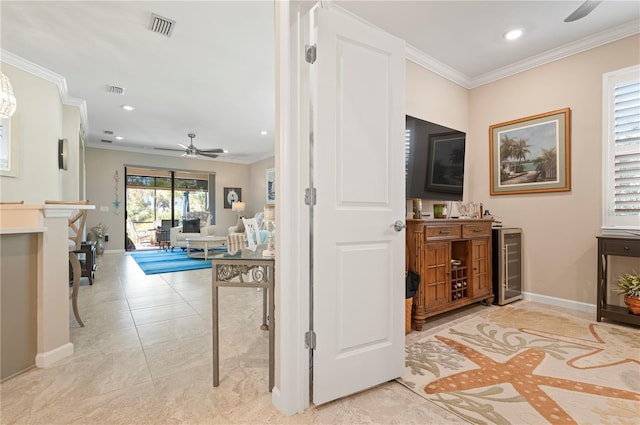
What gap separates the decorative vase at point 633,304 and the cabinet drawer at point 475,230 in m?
1.24

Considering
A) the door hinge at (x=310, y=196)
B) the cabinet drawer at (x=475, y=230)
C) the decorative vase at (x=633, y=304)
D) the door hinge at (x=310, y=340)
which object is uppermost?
the door hinge at (x=310, y=196)

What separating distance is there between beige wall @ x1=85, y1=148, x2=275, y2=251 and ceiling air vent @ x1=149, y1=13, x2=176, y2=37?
6175 mm

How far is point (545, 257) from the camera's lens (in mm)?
3391

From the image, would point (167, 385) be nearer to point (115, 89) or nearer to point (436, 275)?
point (436, 275)

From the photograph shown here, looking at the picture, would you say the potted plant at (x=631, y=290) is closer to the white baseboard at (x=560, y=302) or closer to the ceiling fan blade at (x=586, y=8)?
the white baseboard at (x=560, y=302)

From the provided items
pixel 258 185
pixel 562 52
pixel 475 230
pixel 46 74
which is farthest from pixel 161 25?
pixel 258 185

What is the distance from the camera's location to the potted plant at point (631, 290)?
2.61m

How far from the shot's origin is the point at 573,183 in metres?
3.19

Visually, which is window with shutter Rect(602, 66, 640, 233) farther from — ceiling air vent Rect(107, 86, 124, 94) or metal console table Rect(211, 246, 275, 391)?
ceiling air vent Rect(107, 86, 124, 94)

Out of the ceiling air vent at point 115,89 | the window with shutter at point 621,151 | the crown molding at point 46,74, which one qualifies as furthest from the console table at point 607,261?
the crown molding at point 46,74

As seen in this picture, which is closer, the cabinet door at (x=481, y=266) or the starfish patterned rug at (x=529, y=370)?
the starfish patterned rug at (x=529, y=370)

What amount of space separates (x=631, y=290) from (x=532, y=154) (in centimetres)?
166

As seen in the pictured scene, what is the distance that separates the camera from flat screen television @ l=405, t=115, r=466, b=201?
10.1ft

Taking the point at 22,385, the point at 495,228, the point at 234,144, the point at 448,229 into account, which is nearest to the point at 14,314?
the point at 22,385
